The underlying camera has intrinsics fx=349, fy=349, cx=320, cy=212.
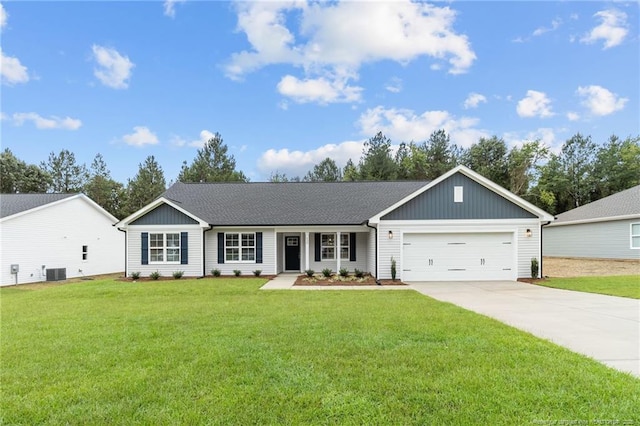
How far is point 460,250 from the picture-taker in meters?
14.9

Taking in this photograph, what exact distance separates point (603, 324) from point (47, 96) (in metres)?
26.7

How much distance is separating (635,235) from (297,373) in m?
23.6

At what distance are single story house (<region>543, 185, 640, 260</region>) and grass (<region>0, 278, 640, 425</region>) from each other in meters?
18.7

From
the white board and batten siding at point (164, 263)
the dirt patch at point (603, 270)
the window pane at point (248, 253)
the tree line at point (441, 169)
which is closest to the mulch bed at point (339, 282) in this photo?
the window pane at point (248, 253)

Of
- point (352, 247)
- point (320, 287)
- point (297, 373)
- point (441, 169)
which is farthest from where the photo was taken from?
point (441, 169)

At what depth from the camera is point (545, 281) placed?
45.7 ft

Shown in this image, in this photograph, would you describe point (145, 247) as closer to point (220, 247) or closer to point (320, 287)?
point (220, 247)

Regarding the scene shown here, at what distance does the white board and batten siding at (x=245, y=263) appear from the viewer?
56.0 ft

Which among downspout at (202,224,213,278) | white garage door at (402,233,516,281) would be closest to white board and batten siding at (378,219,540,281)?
white garage door at (402,233,516,281)

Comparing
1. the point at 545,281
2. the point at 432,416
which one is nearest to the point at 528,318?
the point at 432,416

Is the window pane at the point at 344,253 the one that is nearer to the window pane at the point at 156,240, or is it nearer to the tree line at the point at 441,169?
the window pane at the point at 156,240

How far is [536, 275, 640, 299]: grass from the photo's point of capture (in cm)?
1076

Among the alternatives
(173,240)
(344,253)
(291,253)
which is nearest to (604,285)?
(344,253)

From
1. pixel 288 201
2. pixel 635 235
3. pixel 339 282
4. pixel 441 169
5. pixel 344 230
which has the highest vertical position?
pixel 441 169
